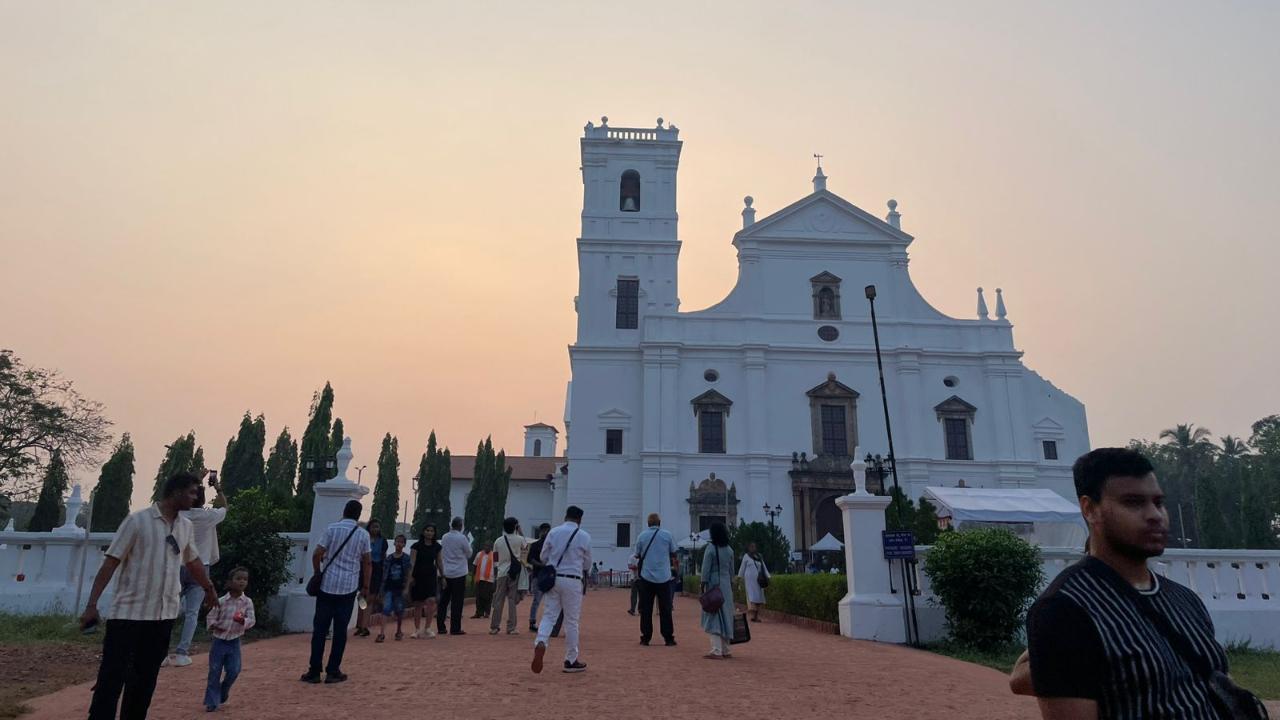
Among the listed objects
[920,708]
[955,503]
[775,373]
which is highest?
[775,373]

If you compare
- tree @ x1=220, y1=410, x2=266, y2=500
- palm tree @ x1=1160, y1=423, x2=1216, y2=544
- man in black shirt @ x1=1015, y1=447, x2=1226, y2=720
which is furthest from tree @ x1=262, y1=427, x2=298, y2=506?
palm tree @ x1=1160, y1=423, x2=1216, y2=544

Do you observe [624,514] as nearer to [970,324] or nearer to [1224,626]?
[970,324]

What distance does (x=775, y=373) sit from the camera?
35.4 m

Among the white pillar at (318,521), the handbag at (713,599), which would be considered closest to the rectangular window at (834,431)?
the handbag at (713,599)

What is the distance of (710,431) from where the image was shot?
113 feet

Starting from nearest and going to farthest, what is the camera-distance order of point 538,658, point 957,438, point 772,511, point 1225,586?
1. point 538,658
2. point 1225,586
3. point 772,511
4. point 957,438

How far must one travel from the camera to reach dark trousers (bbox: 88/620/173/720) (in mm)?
4387

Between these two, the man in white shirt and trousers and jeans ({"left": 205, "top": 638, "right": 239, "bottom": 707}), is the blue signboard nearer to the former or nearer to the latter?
the man in white shirt and trousers

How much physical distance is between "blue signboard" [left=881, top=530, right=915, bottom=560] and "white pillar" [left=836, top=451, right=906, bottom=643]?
1.10ft

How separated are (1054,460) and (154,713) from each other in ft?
121

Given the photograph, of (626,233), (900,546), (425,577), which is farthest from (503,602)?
(626,233)

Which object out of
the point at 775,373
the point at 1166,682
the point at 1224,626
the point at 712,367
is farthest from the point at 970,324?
the point at 1166,682

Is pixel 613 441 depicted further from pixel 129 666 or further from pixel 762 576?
pixel 129 666

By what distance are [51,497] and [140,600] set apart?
28637 millimetres
